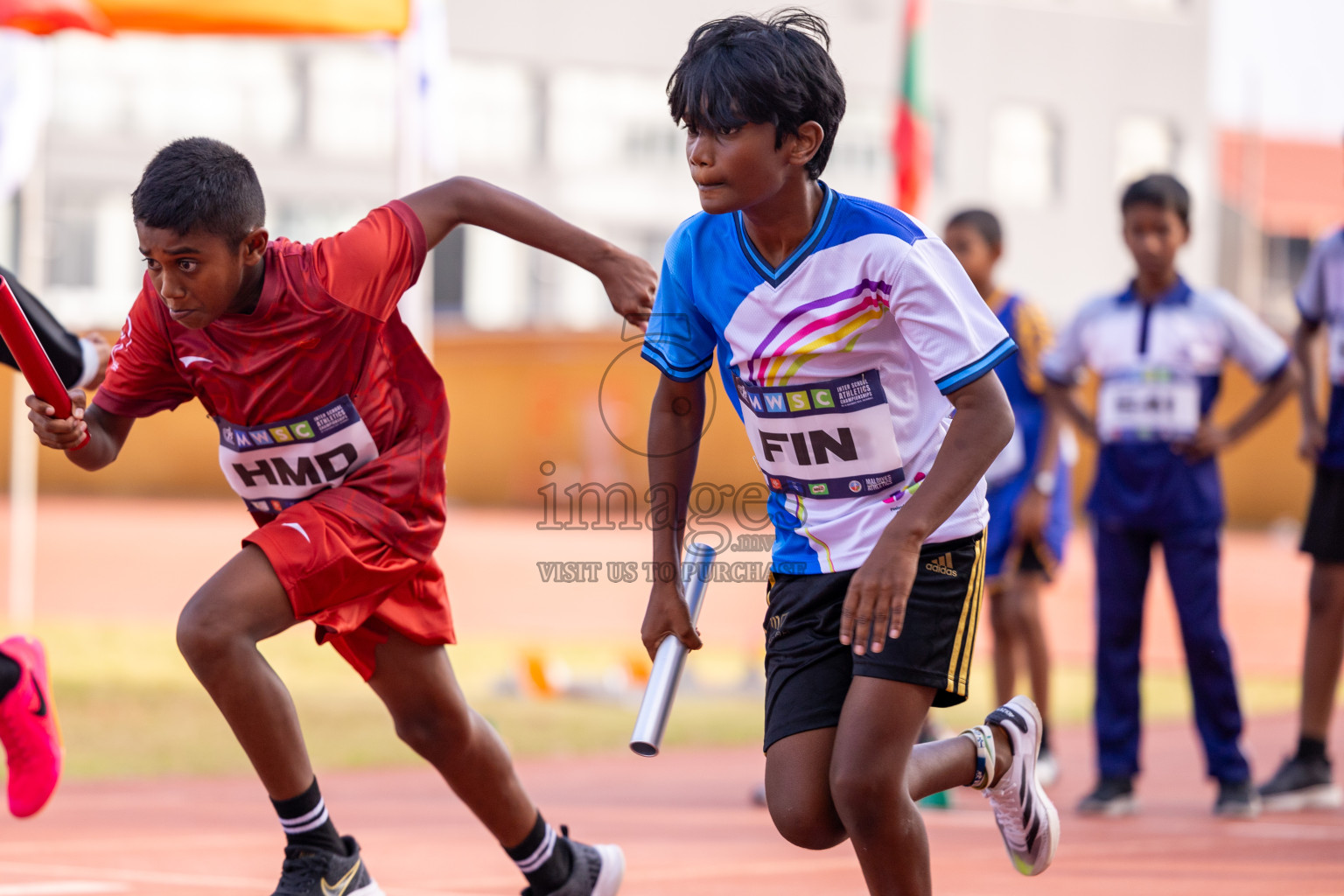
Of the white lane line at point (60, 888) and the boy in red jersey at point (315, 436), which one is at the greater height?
the boy in red jersey at point (315, 436)

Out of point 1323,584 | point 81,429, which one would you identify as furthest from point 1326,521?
point 81,429

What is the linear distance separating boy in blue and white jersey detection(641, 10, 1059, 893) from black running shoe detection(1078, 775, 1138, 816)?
2.97 m

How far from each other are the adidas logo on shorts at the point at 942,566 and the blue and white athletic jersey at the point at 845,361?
0.16 ft

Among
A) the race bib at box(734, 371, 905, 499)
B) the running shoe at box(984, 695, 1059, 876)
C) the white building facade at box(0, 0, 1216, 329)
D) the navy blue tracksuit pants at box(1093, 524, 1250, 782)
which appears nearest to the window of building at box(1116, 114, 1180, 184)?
the white building facade at box(0, 0, 1216, 329)

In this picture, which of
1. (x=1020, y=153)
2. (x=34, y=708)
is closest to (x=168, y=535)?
(x=34, y=708)

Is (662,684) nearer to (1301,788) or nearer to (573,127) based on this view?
(1301,788)

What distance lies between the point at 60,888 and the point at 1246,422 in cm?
483

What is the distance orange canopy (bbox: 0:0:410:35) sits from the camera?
8.60 meters

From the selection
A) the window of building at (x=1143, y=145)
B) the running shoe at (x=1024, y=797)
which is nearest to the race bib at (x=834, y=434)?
the running shoe at (x=1024, y=797)

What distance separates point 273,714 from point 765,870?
2.14 metres

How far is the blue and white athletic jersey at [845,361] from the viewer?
364 cm

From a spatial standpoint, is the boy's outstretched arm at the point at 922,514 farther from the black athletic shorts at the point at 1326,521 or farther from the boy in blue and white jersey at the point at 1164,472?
the black athletic shorts at the point at 1326,521

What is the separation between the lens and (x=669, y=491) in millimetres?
4039

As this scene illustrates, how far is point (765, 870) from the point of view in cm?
562
